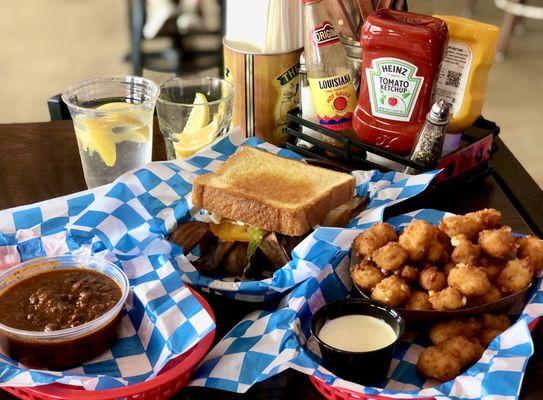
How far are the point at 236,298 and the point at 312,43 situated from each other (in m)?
A: 0.62

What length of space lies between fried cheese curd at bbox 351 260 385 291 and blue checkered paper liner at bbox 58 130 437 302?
0.07 meters

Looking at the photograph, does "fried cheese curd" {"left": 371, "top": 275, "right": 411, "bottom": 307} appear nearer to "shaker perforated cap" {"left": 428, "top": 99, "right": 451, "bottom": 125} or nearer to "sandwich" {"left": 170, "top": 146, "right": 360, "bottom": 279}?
"sandwich" {"left": 170, "top": 146, "right": 360, "bottom": 279}

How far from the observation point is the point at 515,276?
3.59 feet

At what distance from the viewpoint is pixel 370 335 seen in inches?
40.7

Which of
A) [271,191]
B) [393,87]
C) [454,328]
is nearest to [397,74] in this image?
A: [393,87]

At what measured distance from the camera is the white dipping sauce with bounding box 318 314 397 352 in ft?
3.34

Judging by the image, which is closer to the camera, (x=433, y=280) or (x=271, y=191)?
(x=433, y=280)

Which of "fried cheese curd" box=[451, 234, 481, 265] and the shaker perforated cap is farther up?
the shaker perforated cap

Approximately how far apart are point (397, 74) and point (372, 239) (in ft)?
1.36

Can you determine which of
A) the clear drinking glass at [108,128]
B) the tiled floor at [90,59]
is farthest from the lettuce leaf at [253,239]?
the tiled floor at [90,59]

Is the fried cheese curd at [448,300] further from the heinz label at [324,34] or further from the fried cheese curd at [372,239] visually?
the heinz label at [324,34]

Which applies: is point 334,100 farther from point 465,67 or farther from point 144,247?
point 144,247

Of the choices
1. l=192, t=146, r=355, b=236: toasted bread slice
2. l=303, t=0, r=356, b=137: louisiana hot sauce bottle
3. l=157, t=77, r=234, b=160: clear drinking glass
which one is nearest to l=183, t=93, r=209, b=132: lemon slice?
l=157, t=77, r=234, b=160: clear drinking glass

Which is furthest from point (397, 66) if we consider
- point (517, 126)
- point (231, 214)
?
point (517, 126)
